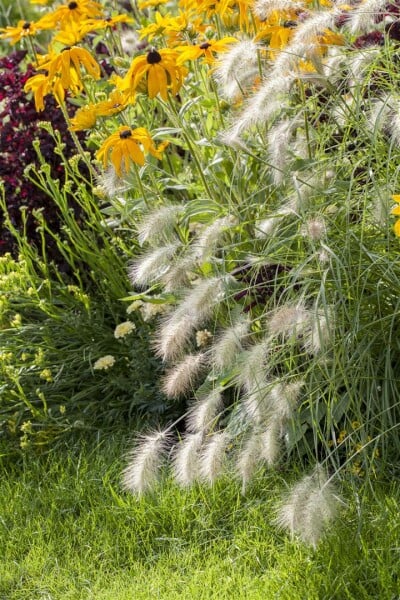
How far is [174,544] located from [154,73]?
4.75 feet

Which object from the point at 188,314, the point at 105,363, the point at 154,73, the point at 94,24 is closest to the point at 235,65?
the point at 154,73

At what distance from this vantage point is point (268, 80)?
10.4 feet

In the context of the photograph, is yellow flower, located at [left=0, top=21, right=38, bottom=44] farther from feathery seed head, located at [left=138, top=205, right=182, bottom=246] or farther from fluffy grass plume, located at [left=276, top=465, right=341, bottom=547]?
fluffy grass plume, located at [left=276, top=465, right=341, bottom=547]

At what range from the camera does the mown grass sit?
2.87 metres

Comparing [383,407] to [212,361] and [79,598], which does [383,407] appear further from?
[79,598]

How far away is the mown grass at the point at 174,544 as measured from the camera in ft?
9.43

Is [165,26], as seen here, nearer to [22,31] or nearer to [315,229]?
[22,31]

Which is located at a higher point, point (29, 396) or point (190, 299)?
point (190, 299)

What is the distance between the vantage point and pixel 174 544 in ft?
10.8

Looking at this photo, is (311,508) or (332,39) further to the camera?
(332,39)

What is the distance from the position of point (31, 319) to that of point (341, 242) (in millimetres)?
1673

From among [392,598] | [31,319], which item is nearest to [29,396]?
[31,319]

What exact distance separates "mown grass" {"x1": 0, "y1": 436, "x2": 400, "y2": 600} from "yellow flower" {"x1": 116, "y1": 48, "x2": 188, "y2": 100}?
1.24m

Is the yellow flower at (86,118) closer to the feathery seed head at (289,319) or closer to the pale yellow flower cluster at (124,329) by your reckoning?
the pale yellow flower cluster at (124,329)
